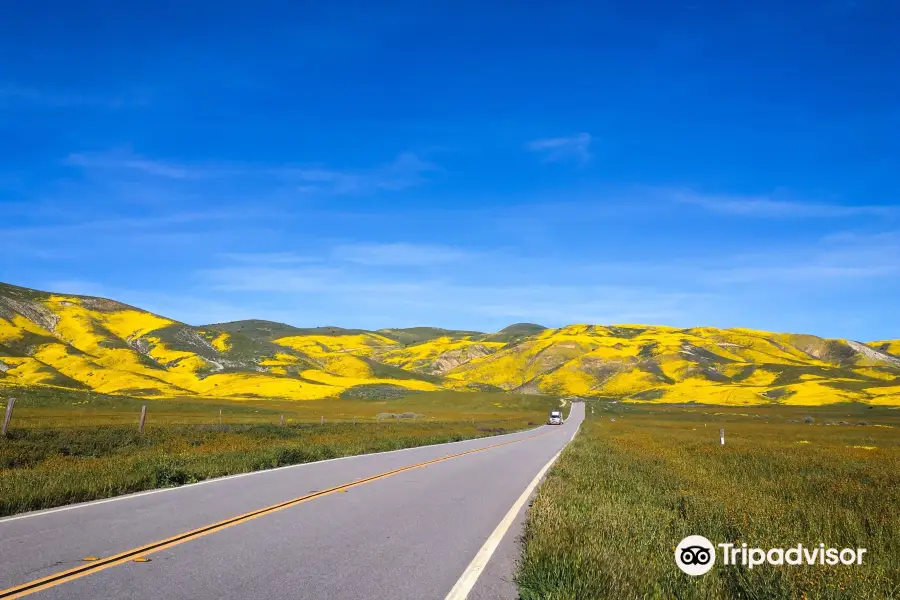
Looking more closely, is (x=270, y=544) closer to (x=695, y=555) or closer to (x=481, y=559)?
(x=481, y=559)

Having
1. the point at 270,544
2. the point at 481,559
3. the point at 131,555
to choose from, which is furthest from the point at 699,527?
the point at 131,555

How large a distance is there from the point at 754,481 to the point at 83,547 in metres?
15.4

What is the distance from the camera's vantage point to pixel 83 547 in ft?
25.5

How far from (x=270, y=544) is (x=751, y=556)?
6.01 metres

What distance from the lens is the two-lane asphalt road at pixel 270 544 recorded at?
249 inches

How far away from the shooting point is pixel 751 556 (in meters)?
7.62

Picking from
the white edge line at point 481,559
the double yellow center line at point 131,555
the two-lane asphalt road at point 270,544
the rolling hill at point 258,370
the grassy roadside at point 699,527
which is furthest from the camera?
the rolling hill at point 258,370

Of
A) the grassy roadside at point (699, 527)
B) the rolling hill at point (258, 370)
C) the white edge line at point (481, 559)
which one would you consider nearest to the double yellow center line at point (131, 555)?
the white edge line at point (481, 559)

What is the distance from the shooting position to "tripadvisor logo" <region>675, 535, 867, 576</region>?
7.11m

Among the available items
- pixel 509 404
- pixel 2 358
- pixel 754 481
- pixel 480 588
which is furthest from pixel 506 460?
pixel 2 358

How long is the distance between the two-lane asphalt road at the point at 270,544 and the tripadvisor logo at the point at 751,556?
213 cm

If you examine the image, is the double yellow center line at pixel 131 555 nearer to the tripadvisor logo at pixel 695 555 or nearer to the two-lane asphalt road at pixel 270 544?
the two-lane asphalt road at pixel 270 544

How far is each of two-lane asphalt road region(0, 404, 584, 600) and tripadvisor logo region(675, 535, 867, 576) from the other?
213 cm

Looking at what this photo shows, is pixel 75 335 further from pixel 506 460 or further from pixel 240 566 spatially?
pixel 240 566
